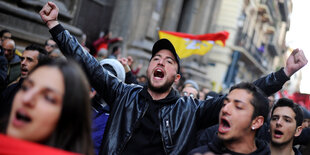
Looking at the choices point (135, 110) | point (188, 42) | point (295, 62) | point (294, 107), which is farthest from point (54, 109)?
point (188, 42)

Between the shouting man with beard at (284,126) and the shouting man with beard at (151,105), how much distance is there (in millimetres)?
784

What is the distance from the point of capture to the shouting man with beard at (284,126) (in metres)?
3.57

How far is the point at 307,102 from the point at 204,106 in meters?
12.6

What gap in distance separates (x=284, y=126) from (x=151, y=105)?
1.55 meters

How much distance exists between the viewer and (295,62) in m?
2.99

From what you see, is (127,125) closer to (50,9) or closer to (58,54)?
(50,9)

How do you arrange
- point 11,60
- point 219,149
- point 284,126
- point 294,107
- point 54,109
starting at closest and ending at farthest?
point 54,109
point 219,149
point 284,126
point 294,107
point 11,60

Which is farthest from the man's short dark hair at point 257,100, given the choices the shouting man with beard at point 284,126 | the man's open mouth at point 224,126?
the shouting man with beard at point 284,126

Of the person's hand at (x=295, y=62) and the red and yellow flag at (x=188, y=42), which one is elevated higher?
the person's hand at (x=295, y=62)

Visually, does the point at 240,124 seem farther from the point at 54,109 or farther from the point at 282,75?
the point at 54,109

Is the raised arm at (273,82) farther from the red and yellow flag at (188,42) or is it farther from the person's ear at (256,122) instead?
the red and yellow flag at (188,42)

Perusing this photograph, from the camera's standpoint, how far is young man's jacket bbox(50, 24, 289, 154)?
107 inches

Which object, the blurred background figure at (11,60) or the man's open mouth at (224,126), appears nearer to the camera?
the man's open mouth at (224,126)

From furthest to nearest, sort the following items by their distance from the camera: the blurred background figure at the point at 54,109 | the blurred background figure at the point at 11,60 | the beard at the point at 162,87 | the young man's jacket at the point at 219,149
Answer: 1. the blurred background figure at the point at 11,60
2. the beard at the point at 162,87
3. the young man's jacket at the point at 219,149
4. the blurred background figure at the point at 54,109
